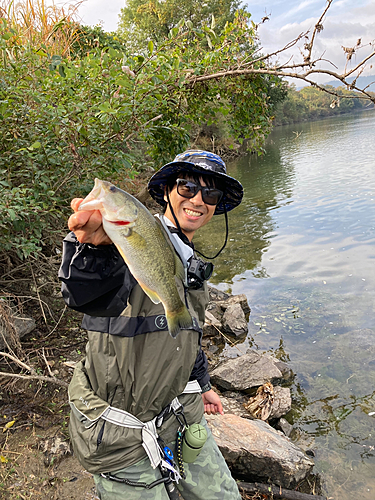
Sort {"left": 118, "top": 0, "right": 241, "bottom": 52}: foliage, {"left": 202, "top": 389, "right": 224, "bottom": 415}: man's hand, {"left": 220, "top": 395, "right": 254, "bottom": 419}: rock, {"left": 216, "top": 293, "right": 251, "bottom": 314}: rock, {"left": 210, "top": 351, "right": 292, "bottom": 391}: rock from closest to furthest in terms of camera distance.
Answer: {"left": 202, "top": 389, "right": 224, "bottom": 415}: man's hand
{"left": 220, "top": 395, "right": 254, "bottom": 419}: rock
{"left": 210, "top": 351, "right": 292, "bottom": 391}: rock
{"left": 216, "top": 293, "right": 251, "bottom": 314}: rock
{"left": 118, "top": 0, "right": 241, "bottom": 52}: foliage

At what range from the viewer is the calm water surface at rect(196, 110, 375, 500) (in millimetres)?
5020

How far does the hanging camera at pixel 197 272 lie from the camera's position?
2.72 metres

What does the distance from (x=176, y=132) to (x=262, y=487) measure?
5283mm

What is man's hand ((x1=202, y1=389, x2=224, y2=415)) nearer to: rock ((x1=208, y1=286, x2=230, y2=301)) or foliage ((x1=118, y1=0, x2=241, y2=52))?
rock ((x1=208, y1=286, x2=230, y2=301))

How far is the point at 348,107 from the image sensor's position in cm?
12912

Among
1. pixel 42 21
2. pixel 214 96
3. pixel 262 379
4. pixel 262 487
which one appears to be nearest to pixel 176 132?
pixel 214 96

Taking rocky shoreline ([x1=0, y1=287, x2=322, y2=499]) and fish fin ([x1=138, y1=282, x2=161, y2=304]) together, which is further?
rocky shoreline ([x1=0, y1=287, x2=322, y2=499])

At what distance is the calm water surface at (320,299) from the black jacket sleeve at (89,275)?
13.1 feet

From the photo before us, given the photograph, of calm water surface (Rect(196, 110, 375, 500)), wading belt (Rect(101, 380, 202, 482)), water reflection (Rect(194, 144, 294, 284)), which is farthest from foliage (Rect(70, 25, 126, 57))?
water reflection (Rect(194, 144, 294, 284))

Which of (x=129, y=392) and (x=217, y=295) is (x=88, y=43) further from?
(x=129, y=392)

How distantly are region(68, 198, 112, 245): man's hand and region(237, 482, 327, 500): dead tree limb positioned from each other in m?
3.42

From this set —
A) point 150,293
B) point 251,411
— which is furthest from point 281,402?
point 150,293

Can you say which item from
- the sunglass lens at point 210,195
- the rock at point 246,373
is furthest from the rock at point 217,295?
the sunglass lens at point 210,195

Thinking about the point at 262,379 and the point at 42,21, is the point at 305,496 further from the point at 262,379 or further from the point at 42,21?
the point at 42,21
